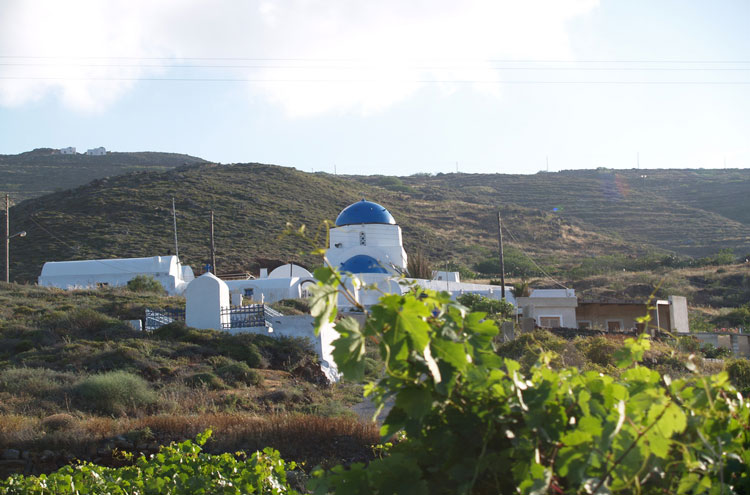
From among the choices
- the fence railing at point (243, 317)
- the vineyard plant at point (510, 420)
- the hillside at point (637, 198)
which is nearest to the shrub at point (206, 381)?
the fence railing at point (243, 317)

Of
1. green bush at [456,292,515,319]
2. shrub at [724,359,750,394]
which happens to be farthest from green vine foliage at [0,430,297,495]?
green bush at [456,292,515,319]

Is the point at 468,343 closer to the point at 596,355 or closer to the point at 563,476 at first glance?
the point at 563,476

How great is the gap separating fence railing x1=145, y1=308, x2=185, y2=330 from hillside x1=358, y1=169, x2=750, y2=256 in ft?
168

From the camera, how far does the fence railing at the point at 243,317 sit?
20.3 meters

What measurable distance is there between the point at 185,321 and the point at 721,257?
4193 cm

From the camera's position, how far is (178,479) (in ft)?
14.8

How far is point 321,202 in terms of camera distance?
60.9 meters

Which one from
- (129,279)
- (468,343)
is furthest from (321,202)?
(468,343)

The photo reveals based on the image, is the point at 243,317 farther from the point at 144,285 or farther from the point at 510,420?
the point at 510,420

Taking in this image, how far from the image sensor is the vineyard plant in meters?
1.95

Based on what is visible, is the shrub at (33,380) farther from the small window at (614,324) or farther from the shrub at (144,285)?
the small window at (614,324)

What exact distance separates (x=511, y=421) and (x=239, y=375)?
1457cm

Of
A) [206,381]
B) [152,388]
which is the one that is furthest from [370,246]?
[152,388]

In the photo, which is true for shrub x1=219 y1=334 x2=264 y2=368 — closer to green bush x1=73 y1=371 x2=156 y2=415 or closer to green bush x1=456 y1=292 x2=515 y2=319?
green bush x1=73 y1=371 x2=156 y2=415
